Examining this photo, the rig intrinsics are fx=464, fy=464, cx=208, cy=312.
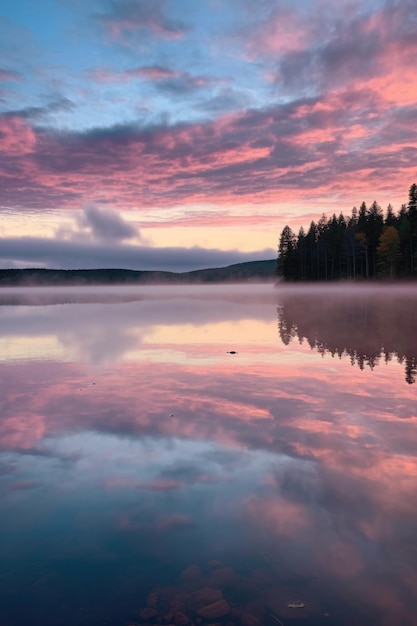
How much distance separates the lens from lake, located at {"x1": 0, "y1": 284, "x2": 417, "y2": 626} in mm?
4438

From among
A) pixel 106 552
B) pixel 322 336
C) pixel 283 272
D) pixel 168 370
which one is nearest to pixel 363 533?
pixel 106 552

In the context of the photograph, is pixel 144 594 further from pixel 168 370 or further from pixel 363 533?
pixel 168 370

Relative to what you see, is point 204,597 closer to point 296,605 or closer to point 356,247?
point 296,605

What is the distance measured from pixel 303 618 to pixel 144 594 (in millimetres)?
1517

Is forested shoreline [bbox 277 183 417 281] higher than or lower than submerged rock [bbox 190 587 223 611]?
higher

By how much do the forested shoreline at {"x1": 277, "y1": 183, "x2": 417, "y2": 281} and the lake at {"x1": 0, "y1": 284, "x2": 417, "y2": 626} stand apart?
91.2 metres

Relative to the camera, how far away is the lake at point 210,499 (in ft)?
14.6

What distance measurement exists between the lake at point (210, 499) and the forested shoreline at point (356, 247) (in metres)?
91.2

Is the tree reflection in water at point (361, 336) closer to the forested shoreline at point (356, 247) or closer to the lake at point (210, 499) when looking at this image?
the lake at point (210, 499)

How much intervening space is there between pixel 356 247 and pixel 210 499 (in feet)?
357

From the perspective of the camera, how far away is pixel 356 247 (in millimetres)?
108000

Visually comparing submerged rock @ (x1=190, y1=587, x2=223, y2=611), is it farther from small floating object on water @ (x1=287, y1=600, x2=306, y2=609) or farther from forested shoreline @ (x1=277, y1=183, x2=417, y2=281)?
forested shoreline @ (x1=277, y1=183, x2=417, y2=281)

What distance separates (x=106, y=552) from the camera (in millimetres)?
5199

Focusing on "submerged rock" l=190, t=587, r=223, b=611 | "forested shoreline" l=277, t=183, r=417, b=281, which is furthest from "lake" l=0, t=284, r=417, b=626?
"forested shoreline" l=277, t=183, r=417, b=281
